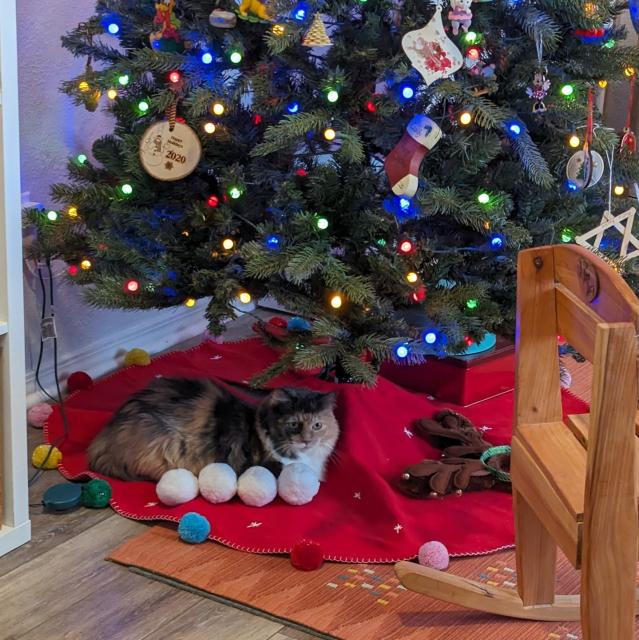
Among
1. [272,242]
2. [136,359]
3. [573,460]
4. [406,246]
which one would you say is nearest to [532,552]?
[573,460]

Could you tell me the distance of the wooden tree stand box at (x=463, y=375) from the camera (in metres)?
2.65

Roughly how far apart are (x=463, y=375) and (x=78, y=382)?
1069 mm

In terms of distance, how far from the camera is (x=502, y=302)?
2393 millimetres

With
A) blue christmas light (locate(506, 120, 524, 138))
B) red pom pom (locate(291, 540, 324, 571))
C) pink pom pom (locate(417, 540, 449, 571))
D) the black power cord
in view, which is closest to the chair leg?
pink pom pom (locate(417, 540, 449, 571))

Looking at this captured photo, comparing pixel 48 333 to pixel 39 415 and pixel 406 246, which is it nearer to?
pixel 39 415

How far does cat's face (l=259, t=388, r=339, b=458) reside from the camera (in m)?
2.16

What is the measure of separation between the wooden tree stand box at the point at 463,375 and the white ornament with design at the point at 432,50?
0.90 metres

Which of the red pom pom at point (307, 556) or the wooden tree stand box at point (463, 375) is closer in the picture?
the red pom pom at point (307, 556)

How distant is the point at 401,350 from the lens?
217 cm

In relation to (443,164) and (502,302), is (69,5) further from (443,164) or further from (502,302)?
(502,302)

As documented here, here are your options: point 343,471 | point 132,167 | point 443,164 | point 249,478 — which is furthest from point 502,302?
point 132,167

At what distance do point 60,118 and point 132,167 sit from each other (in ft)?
1.72

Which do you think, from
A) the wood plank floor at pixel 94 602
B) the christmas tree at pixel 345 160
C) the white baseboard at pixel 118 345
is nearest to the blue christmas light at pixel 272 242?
the christmas tree at pixel 345 160

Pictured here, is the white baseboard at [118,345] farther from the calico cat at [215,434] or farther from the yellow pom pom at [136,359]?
the calico cat at [215,434]
